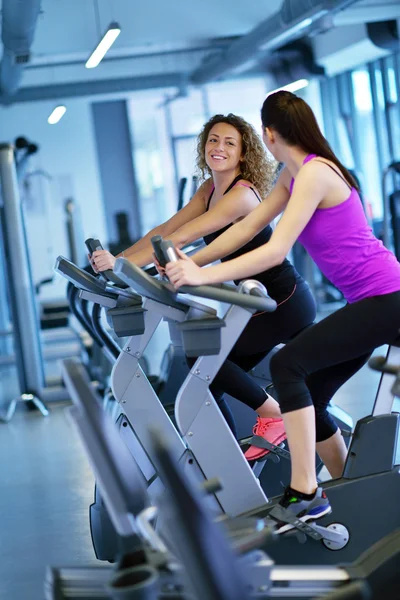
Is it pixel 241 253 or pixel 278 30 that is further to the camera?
pixel 278 30

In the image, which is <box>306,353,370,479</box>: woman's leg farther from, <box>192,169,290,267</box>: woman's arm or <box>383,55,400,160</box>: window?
<box>383,55,400,160</box>: window

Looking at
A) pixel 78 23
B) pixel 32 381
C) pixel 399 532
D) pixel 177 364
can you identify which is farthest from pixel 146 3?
pixel 399 532

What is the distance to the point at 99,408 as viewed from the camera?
1555mm

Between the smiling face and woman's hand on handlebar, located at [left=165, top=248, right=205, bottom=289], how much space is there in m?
0.96

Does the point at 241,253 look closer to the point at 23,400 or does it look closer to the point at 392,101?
the point at 23,400

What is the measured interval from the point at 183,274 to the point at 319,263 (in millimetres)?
507

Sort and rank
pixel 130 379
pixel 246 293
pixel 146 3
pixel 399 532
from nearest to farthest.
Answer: pixel 399 532, pixel 246 293, pixel 130 379, pixel 146 3

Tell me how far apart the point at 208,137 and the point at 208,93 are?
40.4 ft

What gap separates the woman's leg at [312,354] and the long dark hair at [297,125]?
378 mm

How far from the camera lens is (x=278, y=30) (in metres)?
8.85

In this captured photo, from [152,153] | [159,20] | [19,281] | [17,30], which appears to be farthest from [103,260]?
[152,153]

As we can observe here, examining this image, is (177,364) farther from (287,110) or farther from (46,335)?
(46,335)

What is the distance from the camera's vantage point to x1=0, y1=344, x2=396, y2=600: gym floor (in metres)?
2.97

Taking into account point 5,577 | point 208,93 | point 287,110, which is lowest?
point 5,577
